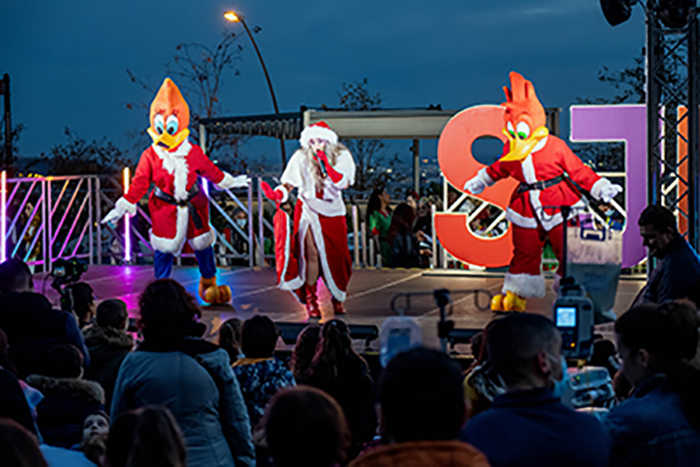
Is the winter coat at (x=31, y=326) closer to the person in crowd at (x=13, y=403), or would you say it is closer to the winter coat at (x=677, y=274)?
the person in crowd at (x=13, y=403)

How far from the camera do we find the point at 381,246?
1046 centimetres

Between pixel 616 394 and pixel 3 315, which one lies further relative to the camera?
pixel 3 315

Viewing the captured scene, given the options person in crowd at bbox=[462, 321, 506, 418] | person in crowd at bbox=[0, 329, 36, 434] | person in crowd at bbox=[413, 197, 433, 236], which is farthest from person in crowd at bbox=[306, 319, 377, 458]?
person in crowd at bbox=[413, 197, 433, 236]

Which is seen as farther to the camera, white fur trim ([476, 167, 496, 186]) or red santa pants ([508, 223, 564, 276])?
white fur trim ([476, 167, 496, 186])

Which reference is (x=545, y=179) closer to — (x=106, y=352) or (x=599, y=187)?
(x=599, y=187)

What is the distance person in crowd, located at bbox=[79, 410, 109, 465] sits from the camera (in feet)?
7.62

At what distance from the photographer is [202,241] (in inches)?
287

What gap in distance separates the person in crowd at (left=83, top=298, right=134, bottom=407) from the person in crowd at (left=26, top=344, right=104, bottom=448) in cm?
85

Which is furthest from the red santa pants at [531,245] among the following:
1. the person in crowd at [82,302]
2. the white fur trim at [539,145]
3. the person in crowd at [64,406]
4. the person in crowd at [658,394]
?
the person in crowd at [64,406]

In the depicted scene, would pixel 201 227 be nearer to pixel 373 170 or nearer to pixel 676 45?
pixel 676 45

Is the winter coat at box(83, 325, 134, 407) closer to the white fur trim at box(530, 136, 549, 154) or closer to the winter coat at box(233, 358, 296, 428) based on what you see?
the winter coat at box(233, 358, 296, 428)

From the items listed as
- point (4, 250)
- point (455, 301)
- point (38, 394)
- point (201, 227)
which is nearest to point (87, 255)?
point (4, 250)

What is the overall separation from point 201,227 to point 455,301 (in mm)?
2407

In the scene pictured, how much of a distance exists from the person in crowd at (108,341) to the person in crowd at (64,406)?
2.77ft
